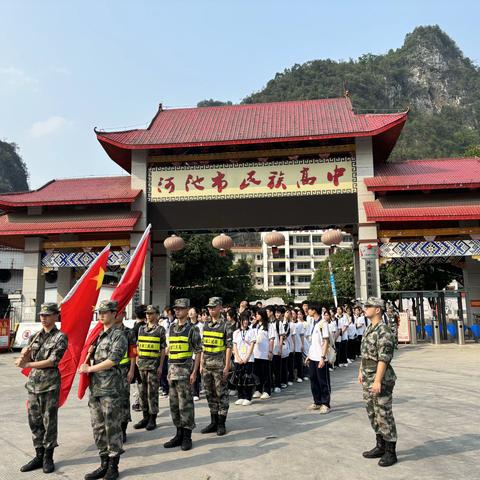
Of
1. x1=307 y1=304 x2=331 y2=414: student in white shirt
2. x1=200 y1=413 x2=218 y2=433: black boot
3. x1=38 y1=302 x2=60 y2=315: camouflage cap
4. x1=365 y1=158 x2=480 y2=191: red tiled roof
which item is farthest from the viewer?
x1=365 y1=158 x2=480 y2=191: red tiled roof

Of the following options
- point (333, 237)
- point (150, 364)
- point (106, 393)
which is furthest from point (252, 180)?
point (106, 393)

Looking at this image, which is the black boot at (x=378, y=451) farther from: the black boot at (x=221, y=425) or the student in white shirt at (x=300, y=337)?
the student in white shirt at (x=300, y=337)

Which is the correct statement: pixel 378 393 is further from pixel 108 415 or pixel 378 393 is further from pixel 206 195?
pixel 206 195

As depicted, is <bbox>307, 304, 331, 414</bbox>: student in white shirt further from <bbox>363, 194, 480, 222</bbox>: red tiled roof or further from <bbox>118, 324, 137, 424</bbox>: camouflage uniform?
<bbox>363, 194, 480, 222</bbox>: red tiled roof

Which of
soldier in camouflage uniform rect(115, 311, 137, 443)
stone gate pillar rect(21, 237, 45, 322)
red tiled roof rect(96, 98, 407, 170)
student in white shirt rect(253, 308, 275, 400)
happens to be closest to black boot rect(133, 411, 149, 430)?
soldier in camouflage uniform rect(115, 311, 137, 443)

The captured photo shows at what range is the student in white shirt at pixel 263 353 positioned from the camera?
327 inches

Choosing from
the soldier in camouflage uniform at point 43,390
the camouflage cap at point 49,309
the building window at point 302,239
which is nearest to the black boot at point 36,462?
the soldier in camouflage uniform at point 43,390

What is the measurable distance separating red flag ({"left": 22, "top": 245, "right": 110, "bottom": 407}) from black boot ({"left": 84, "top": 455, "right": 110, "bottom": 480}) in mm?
985

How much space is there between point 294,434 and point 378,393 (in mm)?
1575

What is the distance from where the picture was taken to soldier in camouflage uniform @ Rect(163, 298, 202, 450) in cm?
553

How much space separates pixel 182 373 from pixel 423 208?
13780 millimetres

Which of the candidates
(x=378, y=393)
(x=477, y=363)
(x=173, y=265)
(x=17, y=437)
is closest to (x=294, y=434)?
(x=378, y=393)

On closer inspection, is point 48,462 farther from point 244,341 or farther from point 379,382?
point 244,341

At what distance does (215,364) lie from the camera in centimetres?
630
